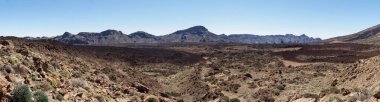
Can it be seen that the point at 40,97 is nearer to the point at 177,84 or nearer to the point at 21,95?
the point at 21,95

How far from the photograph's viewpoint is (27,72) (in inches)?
800

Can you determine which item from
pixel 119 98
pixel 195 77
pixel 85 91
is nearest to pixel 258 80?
pixel 195 77

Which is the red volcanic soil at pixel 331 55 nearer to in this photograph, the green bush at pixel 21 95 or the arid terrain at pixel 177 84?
the arid terrain at pixel 177 84

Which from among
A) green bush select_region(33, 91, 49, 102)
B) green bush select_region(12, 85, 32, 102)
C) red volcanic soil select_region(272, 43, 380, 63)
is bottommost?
red volcanic soil select_region(272, 43, 380, 63)

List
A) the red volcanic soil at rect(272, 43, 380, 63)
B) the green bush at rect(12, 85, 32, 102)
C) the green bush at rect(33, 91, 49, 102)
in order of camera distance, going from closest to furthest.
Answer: the green bush at rect(12, 85, 32, 102)
the green bush at rect(33, 91, 49, 102)
the red volcanic soil at rect(272, 43, 380, 63)

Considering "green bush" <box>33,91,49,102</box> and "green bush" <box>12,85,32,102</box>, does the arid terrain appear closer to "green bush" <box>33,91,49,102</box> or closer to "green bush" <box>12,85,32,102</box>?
"green bush" <box>12,85,32,102</box>

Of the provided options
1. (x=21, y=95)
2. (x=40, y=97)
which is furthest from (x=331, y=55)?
(x=21, y=95)

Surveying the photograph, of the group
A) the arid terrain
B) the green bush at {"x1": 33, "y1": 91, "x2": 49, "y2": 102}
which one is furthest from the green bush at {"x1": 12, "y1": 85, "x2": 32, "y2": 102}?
the green bush at {"x1": 33, "y1": 91, "x2": 49, "y2": 102}

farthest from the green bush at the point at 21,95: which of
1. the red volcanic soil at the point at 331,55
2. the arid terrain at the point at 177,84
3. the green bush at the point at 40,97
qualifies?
the red volcanic soil at the point at 331,55

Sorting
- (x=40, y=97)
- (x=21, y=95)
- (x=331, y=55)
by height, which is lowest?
(x=331, y=55)

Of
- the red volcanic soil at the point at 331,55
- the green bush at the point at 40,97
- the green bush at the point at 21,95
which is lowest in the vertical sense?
the red volcanic soil at the point at 331,55

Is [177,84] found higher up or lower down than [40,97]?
lower down

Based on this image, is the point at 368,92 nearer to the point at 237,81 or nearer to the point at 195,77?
the point at 237,81

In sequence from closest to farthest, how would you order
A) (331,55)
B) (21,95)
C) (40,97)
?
1. (21,95)
2. (40,97)
3. (331,55)
